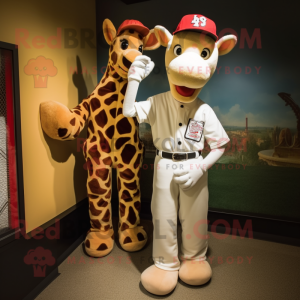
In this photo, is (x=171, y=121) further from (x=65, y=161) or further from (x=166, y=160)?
(x=65, y=161)


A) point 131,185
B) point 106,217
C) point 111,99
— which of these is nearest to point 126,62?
point 111,99

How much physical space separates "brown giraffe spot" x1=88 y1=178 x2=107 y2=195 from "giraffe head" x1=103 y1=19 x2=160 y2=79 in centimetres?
73

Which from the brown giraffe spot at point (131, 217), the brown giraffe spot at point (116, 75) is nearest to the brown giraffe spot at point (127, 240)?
the brown giraffe spot at point (131, 217)

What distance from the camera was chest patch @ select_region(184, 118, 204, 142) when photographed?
1480 mm

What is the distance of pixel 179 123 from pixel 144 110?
0.69 ft

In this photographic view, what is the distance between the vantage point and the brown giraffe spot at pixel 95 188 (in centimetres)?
182

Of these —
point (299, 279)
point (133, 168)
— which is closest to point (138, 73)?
point (133, 168)

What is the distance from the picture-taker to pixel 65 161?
1918 mm

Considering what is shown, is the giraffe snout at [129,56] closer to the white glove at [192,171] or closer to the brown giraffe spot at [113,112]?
the brown giraffe spot at [113,112]

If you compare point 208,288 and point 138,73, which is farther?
point 208,288

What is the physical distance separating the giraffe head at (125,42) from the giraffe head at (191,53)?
291mm

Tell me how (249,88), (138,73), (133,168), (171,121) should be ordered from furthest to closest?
(249,88) → (133,168) → (171,121) → (138,73)

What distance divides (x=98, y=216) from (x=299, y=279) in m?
1.36

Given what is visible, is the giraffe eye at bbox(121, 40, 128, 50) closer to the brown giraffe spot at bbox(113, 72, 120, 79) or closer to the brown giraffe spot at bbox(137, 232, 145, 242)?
the brown giraffe spot at bbox(113, 72, 120, 79)
